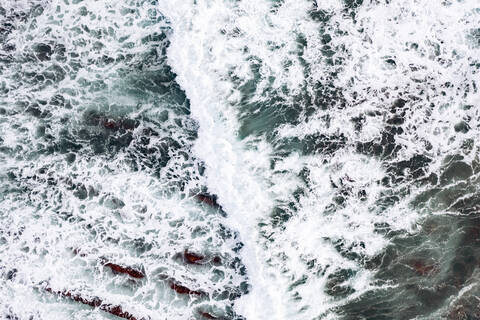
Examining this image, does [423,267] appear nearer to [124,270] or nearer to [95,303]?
[124,270]

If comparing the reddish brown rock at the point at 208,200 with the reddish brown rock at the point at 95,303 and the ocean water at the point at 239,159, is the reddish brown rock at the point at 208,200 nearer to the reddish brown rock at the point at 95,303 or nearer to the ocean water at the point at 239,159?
the ocean water at the point at 239,159

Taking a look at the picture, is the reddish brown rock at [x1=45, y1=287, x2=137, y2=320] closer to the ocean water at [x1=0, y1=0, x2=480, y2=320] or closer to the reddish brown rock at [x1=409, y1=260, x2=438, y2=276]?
the ocean water at [x1=0, y1=0, x2=480, y2=320]

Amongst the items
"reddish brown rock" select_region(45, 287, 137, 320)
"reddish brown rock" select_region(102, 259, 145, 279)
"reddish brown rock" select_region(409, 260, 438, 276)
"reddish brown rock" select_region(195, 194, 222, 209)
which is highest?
"reddish brown rock" select_region(195, 194, 222, 209)

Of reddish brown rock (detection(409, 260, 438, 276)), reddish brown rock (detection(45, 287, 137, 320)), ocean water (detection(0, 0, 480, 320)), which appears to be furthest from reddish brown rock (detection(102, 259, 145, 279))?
reddish brown rock (detection(409, 260, 438, 276))

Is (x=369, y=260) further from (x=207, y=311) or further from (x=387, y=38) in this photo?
(x=387, y=38)

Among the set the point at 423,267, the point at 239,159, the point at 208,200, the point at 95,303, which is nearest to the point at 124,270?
the point at 95,303

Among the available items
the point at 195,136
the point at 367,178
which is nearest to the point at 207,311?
the point at 195,136

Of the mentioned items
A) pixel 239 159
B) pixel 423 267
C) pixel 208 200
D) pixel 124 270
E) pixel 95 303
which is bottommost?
pixel 423 267

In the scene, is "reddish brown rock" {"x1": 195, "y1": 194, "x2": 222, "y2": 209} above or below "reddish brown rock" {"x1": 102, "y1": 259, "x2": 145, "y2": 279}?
above
